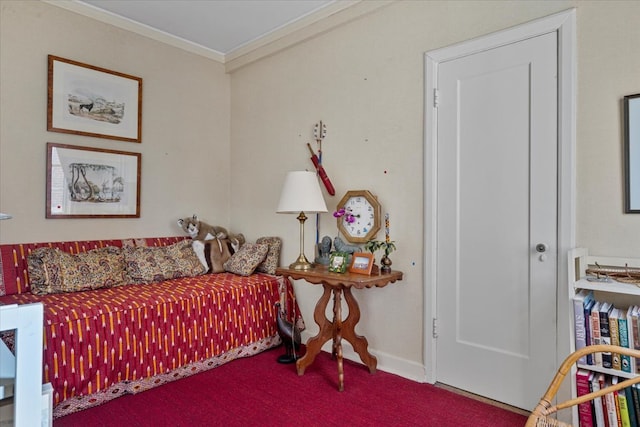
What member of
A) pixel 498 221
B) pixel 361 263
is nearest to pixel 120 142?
pixel 361 263

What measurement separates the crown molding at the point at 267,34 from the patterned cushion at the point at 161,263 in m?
1.82

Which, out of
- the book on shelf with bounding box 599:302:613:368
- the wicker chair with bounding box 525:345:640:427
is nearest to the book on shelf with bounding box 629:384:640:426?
the book on shelf with bounding box 599:302:613:368

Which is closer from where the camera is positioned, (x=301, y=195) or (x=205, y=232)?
(x=301, y=195)

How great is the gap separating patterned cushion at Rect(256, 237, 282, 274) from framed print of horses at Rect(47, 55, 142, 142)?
1444mm

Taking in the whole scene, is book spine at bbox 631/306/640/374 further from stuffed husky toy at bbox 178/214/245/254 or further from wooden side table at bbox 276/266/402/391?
stuffed husky toy at bbox 178/214/245/254

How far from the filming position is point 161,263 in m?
3.08

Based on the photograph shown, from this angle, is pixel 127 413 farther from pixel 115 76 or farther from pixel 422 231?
pixel 115 76

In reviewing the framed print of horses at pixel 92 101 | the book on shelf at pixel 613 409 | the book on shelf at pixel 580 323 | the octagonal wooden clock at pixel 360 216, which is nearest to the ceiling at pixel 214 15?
the framed print of horses at pixel 92 101

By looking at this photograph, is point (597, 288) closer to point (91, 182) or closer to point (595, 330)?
point (595, 330)

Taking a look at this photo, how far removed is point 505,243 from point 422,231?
51 centimetres

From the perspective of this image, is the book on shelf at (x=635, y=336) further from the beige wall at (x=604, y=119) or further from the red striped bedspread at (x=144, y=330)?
the red striped bedspread at (x=144, y=330)

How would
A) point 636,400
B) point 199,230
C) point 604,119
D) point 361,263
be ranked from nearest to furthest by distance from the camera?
point 636,400 < point 604,119 < point 361,263 < point 199,230

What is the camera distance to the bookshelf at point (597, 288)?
166 cm

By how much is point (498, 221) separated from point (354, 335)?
116 cm
